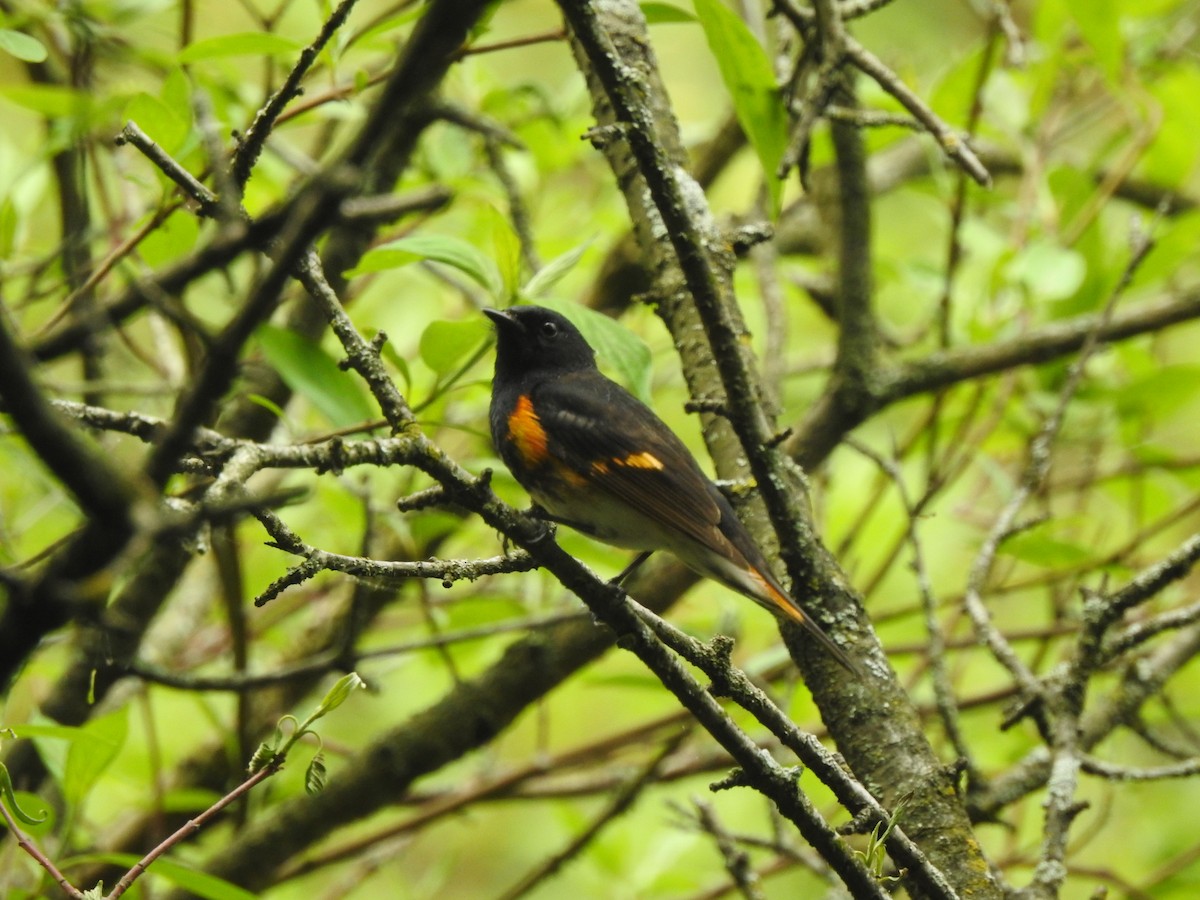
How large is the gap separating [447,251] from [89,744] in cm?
106

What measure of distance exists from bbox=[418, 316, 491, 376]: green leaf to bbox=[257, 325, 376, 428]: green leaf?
0.62ft

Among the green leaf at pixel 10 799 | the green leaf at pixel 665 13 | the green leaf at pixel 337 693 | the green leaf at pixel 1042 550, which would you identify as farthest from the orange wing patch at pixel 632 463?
the green leaf at pixel 10 799

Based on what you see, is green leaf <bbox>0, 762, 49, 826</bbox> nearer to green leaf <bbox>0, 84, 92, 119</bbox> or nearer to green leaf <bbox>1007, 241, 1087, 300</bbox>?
green leaf <bbox>0, 84, 92, 119</bbox>

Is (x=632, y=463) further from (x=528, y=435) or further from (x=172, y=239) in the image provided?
(x=172, y=239)

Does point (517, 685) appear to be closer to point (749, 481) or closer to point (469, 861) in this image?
point (749, 481)

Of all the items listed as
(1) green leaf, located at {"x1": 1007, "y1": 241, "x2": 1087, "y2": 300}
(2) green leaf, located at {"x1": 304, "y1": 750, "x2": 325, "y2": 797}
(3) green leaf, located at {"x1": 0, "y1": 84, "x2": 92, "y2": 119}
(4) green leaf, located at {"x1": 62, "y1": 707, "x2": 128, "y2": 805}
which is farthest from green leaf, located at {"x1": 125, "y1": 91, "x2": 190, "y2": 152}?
(1) green leaf, located at {"x1": 1007, "y1": 241, "x2": 1087, "y2": 300}

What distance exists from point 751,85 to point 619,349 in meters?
0.59

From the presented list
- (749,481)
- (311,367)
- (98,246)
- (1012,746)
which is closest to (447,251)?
(311,367)

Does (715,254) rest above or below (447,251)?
above

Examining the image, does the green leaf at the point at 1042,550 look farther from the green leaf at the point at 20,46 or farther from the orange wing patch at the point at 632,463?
the green leaf at the point at 20,46

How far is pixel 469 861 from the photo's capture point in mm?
6074

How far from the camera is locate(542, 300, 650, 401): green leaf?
2.25 meters

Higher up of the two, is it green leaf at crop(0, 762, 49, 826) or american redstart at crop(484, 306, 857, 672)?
american redstart at crop(484, 306, 857, 672)

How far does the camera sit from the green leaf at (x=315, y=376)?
233cm
